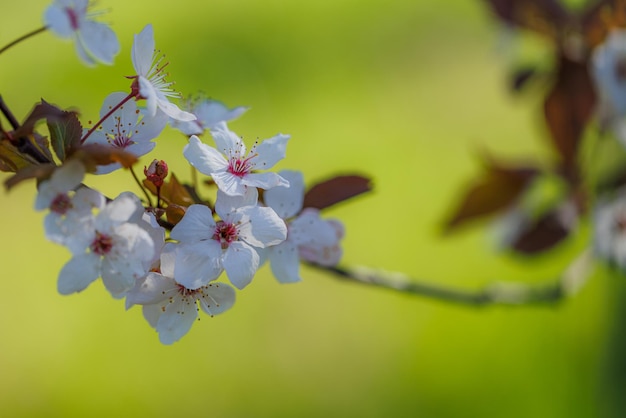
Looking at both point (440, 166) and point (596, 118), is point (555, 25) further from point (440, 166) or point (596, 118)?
point (440, 166)

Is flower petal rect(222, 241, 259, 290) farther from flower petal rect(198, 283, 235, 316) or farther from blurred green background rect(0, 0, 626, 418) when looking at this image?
blurred green background rect(0, 0, 626, 418)

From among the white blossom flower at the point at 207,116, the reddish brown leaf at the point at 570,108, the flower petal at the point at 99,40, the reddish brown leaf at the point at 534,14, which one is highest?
the reddish brown leaf at the point at 534,14

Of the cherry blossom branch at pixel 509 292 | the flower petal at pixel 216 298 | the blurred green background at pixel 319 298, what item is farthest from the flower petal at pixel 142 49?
the blurred green background at pixel 319 298

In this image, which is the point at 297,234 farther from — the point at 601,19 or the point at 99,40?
the point at 601,19

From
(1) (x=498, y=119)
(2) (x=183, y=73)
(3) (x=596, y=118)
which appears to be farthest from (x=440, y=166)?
(3) (x=596, y=118)

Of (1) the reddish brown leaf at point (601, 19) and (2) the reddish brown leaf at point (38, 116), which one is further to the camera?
(1) the reddish brown leaf at point (601, 19)

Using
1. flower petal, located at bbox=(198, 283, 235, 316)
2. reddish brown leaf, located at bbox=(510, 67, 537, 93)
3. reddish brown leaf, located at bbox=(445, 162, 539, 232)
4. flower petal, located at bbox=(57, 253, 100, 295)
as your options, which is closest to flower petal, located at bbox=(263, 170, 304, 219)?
flower petal, located at bbox=(198, 283, 235, 316)

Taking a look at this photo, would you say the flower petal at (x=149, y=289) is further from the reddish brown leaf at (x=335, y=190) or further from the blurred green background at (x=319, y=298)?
the blurred green background at (x=319, y=298)
